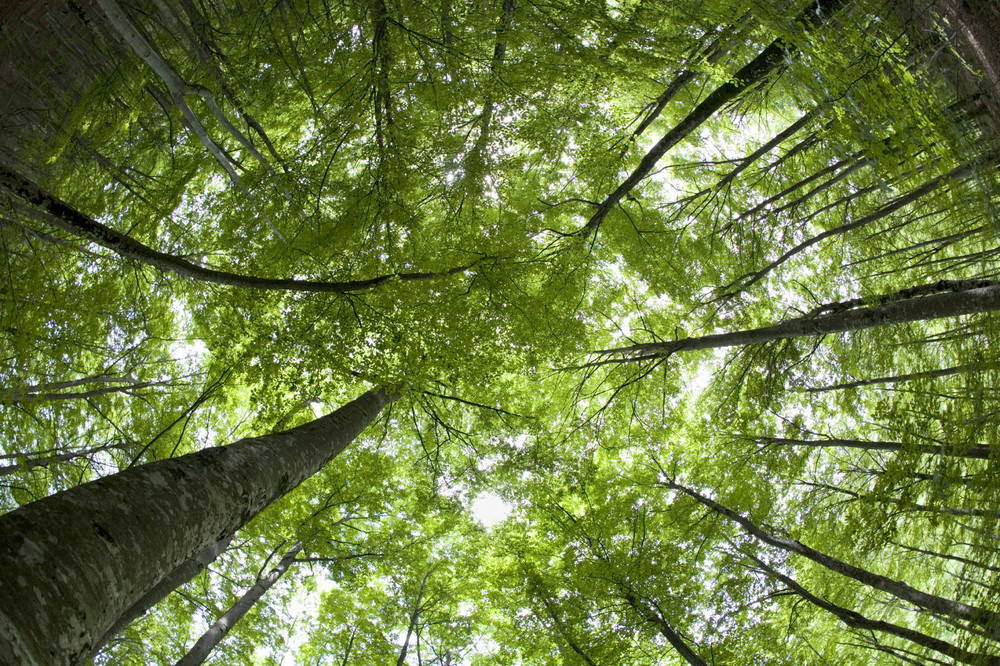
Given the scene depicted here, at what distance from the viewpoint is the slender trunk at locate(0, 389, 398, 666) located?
1257 mm

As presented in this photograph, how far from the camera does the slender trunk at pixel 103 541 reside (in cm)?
126

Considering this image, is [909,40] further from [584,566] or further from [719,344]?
[584,566]

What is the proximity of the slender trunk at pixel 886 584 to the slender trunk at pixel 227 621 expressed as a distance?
5569 millimetres

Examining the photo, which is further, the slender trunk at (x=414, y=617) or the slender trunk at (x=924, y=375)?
the slender trunk at (x=414, y=617)

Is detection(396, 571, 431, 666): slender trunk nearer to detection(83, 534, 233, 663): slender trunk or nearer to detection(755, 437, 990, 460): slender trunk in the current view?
detection(83, 534, 233, 663): slender trunk

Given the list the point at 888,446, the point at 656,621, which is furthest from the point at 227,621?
the point at 888,446

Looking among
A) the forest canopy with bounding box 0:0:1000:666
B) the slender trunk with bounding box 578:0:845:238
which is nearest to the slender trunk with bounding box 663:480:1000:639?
the forest canopy with bounding box 0:0:1000:666

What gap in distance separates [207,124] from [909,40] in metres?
5.60

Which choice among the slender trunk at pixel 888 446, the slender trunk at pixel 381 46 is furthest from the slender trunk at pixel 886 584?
the slender trunk at pixel 381 46

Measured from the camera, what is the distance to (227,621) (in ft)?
18.3

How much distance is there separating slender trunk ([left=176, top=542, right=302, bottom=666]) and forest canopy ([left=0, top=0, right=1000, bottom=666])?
44mm

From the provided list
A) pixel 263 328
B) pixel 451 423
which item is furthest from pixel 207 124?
pixel 451 423

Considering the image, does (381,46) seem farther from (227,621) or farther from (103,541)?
(227,621)

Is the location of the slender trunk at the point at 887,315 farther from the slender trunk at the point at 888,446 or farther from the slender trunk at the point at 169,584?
the slender trunk at the point at 169,584
